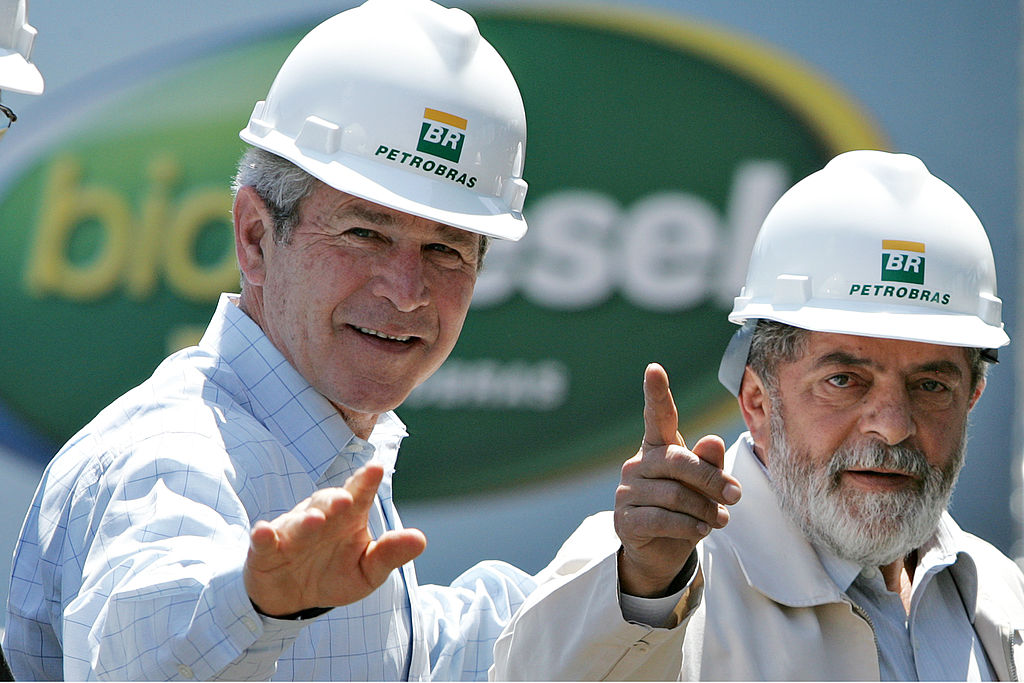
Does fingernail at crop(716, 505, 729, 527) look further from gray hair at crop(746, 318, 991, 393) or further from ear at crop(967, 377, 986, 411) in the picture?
ear at crop(967, 377, 986, 411)

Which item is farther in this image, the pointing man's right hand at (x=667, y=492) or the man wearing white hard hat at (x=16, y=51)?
the man wearing white hard hat at (x=16, y=51)

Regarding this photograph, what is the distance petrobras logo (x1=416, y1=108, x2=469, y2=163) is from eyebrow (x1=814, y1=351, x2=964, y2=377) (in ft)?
2.83

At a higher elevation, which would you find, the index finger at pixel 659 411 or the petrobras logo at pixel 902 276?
the petrobras logo at pixel 902 276

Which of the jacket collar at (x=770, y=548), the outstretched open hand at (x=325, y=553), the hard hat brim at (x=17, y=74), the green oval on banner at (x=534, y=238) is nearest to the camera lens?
the outstretched open hand at (x=325, y=553)

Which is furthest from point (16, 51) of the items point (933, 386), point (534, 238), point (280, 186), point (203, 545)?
point (534, 238)

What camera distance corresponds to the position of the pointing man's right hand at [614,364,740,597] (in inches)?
73.7

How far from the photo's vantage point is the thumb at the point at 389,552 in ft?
4.50

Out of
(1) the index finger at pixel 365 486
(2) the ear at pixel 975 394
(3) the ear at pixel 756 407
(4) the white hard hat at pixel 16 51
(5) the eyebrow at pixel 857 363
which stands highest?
(4) the white hard hat at pixel 16 51

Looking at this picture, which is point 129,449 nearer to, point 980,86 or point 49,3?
point 49,3

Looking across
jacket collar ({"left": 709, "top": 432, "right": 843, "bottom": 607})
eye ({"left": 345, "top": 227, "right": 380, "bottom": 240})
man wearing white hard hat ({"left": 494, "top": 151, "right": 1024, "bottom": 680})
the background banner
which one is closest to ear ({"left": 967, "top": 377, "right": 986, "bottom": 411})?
man wearing white hard hat ({"left": 494, "top": 151, "right": 1024, "bottom": 680})

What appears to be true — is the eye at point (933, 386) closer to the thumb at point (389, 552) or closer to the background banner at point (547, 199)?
the thumb at point (389, 552)

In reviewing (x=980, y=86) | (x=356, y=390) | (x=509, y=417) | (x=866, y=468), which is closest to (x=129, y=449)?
(x=356, y=390)

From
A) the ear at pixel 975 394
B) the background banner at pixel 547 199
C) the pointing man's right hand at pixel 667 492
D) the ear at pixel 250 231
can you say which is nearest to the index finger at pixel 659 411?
the pointing man's right hand at pixel 667 492

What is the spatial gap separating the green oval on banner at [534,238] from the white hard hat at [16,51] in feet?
7.52
